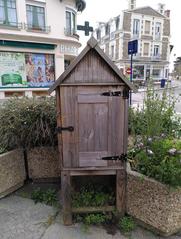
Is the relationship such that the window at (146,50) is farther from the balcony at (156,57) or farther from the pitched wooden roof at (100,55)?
the pitched wooden roof at (100,55)

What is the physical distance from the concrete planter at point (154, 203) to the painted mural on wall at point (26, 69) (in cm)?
1104

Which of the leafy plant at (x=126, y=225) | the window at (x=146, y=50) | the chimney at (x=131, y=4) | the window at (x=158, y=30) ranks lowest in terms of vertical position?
the leafy plant at (x=126, y=225)

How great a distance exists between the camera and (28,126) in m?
2.71

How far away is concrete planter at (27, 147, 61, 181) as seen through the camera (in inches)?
113

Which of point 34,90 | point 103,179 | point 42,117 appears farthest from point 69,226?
point 34,90

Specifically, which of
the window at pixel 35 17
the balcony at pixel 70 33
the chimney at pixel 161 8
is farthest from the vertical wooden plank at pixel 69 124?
the chimney at pixel 161 8

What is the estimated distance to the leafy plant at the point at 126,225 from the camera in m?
2.05

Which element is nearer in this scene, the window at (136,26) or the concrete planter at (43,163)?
the concrete planter at (43,163)

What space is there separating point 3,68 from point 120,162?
11.1 meters

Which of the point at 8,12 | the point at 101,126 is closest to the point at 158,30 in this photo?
the point at 8,12

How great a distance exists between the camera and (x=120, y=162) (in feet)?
6.73

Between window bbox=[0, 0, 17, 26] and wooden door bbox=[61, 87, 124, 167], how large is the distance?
1094cm

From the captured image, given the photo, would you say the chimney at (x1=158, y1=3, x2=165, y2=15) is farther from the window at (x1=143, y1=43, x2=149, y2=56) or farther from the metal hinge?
the metal hinge

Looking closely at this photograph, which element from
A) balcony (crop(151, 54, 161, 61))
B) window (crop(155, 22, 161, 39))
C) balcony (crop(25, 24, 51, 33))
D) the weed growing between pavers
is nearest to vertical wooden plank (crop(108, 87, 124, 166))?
the weed growing between pavers
